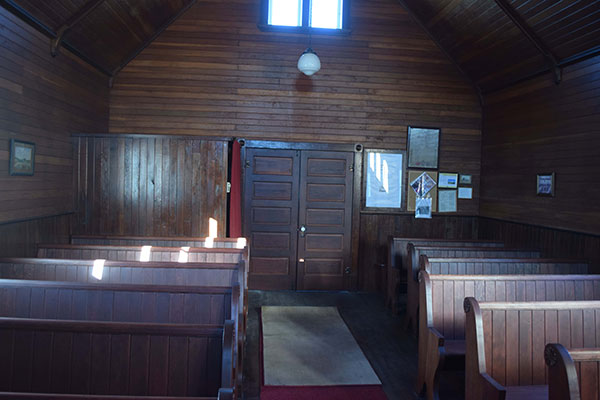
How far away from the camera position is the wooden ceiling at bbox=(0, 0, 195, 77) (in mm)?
4531

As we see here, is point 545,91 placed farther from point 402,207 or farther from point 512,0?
point 402,207

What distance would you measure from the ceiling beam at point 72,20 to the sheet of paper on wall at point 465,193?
6.03 m

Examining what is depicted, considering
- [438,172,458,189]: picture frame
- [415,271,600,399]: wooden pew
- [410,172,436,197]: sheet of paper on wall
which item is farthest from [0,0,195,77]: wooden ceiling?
[438,172,458,189]: picture frame

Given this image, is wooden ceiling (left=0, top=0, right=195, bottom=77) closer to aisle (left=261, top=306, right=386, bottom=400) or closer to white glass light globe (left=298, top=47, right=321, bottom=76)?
white glass light globe (left=298, top=47, right=321, bottom=76)

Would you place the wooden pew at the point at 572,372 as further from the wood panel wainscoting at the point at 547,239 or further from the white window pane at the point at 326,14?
the white window pane at the point at 326,14

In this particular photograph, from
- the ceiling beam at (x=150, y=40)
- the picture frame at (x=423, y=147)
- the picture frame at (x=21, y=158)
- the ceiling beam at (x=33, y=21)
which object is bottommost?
the picture frame at (x=21, y=158)

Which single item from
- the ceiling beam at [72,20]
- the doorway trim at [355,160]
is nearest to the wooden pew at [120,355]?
the ceiling beam at [72,20]

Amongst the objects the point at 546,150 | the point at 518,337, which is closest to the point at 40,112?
the point at 518,337

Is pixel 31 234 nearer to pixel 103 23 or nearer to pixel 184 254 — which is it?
pixel 184 254

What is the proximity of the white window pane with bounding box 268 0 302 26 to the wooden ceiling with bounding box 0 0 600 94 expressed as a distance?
4.35 feet

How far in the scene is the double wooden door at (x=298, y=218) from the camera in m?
6.94

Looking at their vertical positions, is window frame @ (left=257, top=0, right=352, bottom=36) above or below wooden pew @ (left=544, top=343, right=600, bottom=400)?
above

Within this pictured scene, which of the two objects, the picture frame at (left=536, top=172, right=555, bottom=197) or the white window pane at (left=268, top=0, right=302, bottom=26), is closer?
the picture frame at (left=536, top=172, right=555, bottom=197)

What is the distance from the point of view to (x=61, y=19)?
4.80 metres
